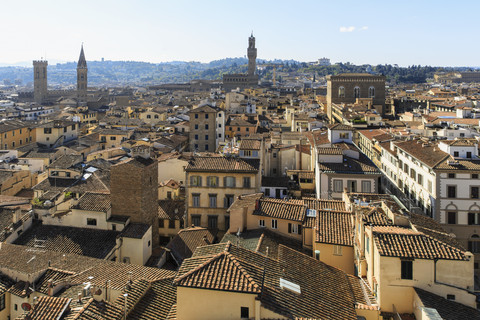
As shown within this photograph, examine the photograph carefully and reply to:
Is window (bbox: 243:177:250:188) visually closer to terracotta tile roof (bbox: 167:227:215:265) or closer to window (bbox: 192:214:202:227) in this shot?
window (bbox: 192:214:202:227)

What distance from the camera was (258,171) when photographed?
99.4ft

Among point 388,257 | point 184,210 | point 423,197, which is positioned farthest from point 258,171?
point 388,257

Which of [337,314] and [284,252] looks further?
[284,252]

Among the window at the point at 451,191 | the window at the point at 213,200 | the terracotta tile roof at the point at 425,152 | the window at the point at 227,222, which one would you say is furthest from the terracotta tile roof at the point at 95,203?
the window at the point at 451,191

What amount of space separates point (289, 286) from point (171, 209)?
19.2 metres

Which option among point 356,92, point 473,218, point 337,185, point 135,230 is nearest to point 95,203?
point 135,230

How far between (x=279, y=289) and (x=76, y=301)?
741 cm

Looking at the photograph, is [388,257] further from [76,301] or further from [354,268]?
[76,301]

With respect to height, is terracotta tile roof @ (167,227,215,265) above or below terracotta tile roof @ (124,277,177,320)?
below

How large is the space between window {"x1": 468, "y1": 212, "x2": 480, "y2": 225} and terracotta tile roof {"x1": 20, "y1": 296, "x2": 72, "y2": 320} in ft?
84.3

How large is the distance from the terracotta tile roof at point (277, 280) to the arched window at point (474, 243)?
56.2 feet

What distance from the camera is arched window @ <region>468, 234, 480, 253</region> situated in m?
29.7

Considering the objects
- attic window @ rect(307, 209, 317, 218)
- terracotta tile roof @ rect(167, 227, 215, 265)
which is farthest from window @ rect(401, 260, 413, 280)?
terracotta tile roof @ rect(167, 227, 215, 265)

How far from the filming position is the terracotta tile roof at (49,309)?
1479 centimetres
